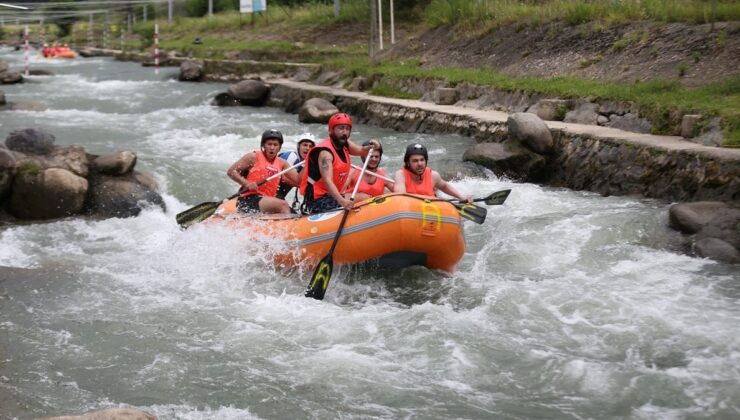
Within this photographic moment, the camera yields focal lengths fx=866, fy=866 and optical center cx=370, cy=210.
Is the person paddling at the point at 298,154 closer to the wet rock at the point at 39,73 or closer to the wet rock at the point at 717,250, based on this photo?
the wet rock at the point at 717,250

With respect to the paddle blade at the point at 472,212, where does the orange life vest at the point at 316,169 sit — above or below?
above

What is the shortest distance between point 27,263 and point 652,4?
1197cm

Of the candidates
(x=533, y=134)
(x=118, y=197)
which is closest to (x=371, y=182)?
(x=118, y=197)

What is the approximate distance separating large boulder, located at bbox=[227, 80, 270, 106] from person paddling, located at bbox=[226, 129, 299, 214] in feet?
44.1

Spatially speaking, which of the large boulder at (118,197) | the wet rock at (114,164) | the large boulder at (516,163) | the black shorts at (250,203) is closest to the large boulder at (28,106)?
the wet rock at (114,164)

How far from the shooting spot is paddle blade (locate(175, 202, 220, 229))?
9.17m

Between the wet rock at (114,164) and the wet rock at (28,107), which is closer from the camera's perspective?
the wet rock at (114,164)

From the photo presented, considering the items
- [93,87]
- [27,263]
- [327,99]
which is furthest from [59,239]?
[93,87]

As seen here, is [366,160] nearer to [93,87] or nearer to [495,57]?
[495,57]

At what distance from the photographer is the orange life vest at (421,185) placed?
8141 millimetres

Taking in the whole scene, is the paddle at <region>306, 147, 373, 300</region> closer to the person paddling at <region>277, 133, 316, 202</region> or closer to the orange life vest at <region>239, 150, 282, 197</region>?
the orange life vest at <region>239, 150, 282, 197</region>

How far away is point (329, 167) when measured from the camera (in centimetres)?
804

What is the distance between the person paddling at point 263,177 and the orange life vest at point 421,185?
4.58 ft


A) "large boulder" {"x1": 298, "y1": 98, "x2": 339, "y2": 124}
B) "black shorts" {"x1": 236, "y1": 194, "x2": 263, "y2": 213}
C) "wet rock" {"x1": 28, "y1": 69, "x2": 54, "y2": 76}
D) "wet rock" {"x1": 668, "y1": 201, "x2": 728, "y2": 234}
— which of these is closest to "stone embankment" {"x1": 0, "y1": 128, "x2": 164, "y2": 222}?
"black shorts" {"x1": 236, "y1": 194, "x2": 263, "y2": 213}
